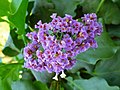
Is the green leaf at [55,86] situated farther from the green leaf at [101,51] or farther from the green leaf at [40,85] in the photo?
the green leaf at [101,51]

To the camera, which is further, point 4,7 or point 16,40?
point 16,40

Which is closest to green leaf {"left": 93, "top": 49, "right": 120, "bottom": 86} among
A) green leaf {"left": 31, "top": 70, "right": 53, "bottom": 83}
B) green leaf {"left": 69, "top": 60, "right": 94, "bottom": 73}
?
green leaf {"left": 69, "top": 60, "right": 94, "bottom": 73}

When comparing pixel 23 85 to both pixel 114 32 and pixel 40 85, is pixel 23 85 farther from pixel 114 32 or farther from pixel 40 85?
pixel 114 32

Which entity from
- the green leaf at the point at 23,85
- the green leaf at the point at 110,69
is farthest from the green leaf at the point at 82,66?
the green leaf at the point at 23,85

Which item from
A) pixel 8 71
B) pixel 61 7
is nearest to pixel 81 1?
pixel 61 7

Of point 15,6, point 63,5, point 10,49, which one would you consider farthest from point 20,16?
point 10,49

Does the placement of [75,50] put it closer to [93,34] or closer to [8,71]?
[93,34]
